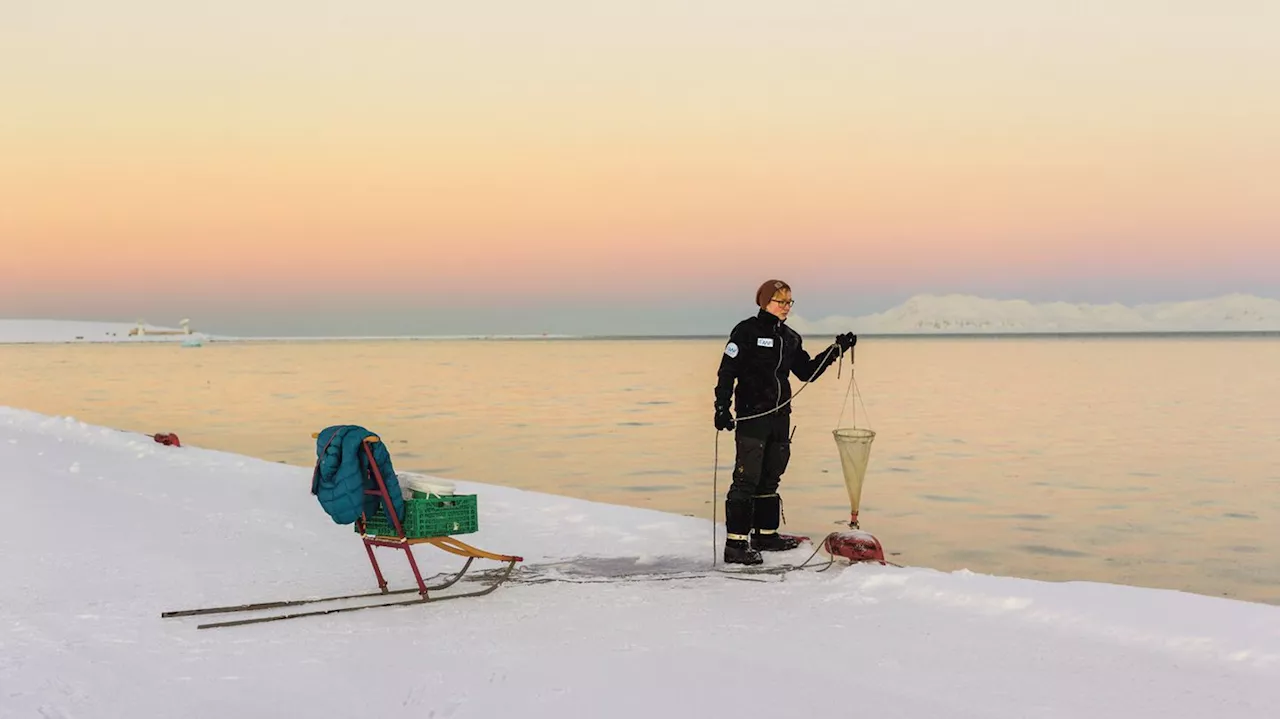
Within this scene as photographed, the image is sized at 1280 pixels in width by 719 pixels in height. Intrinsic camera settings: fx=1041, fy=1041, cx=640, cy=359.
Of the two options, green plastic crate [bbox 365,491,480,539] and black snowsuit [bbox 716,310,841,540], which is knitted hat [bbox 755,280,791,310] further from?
green plastic crate [bbox 365,491,480,539]

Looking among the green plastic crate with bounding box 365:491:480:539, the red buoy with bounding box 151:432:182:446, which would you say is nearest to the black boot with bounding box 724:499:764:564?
the green plastic crate with bounding box 365:491:480:539

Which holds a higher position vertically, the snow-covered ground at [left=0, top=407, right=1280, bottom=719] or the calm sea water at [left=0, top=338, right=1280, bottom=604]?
the snow-covered ground at [left=0, top=407, right=1280, bottom=719]

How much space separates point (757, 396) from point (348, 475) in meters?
3.00

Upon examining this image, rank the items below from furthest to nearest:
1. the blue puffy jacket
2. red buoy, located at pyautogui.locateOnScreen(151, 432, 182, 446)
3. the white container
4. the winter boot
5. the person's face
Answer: red buoy, located at pyautogui.locateOnScreen(151, 432, 182, 446) < the winter boot < the person's face < the white container < the blue puffy jacket

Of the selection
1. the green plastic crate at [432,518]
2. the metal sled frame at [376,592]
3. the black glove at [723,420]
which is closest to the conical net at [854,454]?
the black glove at [723,420]

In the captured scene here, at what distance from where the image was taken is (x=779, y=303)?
7758 mm

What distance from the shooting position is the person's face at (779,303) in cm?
775

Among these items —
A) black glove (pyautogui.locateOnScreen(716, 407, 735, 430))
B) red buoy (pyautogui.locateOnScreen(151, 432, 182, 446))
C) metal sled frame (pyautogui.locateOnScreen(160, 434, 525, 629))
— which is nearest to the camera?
metal sled frame (pyautogui.locateOnScreen(160, 434, 525, 629))

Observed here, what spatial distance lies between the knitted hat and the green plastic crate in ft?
8.63

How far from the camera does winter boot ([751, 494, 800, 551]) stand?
8.01 metres

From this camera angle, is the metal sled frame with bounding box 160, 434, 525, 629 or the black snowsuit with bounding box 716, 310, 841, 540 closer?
the metal sled frame with bounding box 160, 434, 525, 629

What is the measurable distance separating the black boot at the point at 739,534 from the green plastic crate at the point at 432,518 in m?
2.03

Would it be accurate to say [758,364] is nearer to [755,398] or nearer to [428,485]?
[755,398]

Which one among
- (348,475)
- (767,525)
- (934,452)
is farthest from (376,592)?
(934,452)
